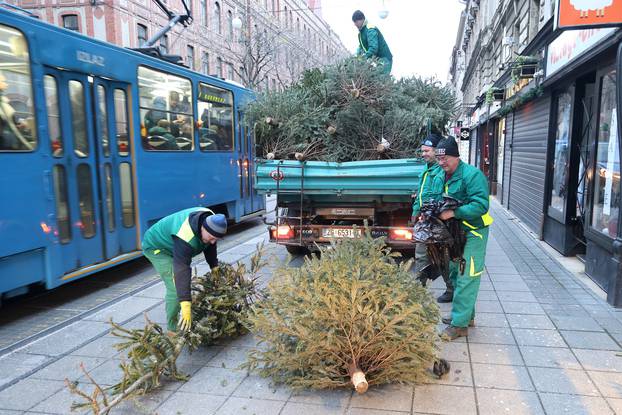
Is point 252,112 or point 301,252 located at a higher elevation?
point 252,112

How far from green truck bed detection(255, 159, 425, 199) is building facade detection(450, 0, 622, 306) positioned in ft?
7.68

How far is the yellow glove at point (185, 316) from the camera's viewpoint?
3.85 metres

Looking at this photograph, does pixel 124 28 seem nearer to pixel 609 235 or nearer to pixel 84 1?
pixel 84 1

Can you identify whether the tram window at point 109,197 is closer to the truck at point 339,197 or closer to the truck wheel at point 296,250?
the truck at point 339,197

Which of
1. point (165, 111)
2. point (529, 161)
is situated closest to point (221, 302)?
point (165, 111)

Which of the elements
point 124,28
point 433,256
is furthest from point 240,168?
point 124,28

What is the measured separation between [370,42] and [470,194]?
13.7 feet

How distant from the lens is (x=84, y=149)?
19.4ft

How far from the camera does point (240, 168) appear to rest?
35.1ft

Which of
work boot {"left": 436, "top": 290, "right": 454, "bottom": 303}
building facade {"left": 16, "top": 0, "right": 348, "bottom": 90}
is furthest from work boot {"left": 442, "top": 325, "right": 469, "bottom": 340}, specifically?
building facade {"left": 16, "top": 0, "right": 348, "bottom": 90}

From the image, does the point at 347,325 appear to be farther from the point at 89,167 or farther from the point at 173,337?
the point at 89,167

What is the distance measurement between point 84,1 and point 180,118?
65.6 feet

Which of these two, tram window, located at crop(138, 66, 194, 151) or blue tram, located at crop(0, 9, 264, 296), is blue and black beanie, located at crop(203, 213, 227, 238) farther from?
tram window, located at crop(138, 66, 194, 151)

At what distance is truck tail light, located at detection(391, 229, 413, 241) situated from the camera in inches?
253
